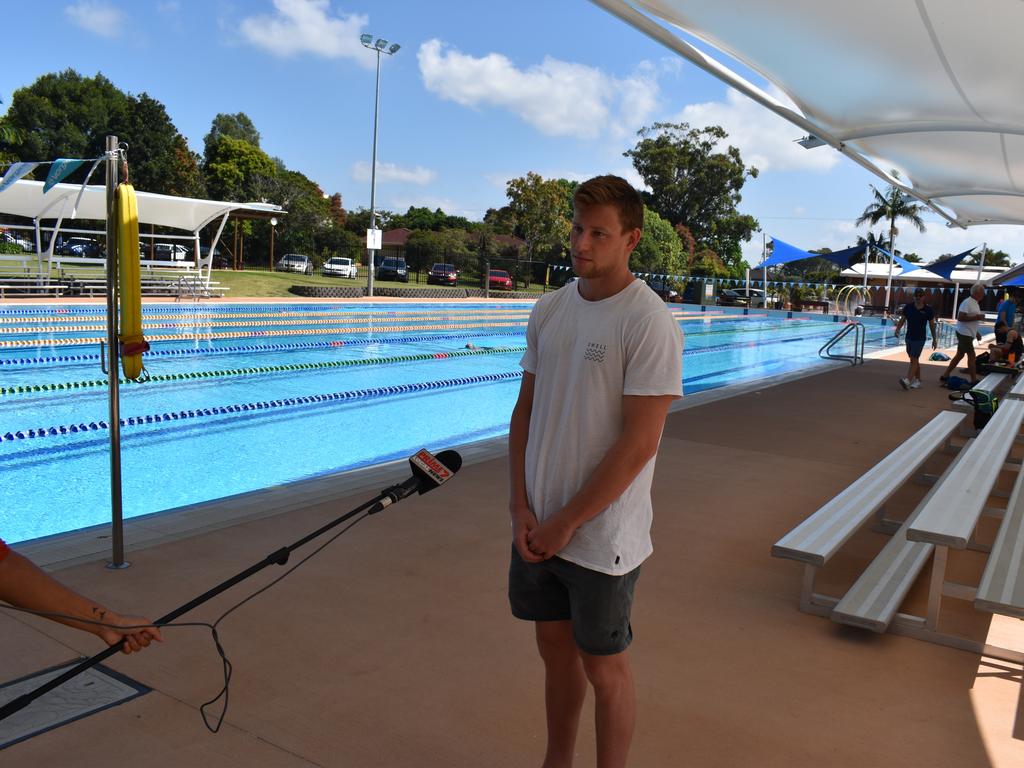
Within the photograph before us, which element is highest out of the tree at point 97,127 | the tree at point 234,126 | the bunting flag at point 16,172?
the tree at point 234,126

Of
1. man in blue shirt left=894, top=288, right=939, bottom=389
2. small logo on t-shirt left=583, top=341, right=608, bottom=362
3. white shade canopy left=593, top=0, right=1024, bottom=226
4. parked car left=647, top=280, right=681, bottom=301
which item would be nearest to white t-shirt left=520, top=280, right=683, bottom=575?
small logo on t-shirt left=583, top=341, right=608, bottom=362

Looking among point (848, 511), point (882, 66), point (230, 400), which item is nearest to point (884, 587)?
point (848, 511)

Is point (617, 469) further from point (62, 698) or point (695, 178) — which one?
point (695, 178)

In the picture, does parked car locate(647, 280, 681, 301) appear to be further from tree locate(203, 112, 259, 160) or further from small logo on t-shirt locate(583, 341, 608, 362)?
tree locate(203, 112, 259, 160)

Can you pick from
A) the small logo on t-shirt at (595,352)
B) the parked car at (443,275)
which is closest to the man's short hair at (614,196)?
the small logo on t-shirt at (595,352)

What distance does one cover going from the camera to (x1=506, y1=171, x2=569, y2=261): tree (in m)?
43.8

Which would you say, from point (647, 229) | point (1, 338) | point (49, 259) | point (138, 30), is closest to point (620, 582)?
point (1, 338)

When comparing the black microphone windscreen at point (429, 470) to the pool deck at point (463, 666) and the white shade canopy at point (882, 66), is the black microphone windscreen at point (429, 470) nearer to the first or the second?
the pool deck at point (463, 666)

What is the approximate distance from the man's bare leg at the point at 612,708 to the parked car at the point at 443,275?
1371 inches

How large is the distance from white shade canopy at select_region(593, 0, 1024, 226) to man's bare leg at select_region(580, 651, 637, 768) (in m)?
4.98

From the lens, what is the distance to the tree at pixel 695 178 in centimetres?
5747

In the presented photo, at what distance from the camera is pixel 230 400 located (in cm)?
970

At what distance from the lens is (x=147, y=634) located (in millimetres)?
1577

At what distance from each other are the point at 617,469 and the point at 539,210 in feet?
142
